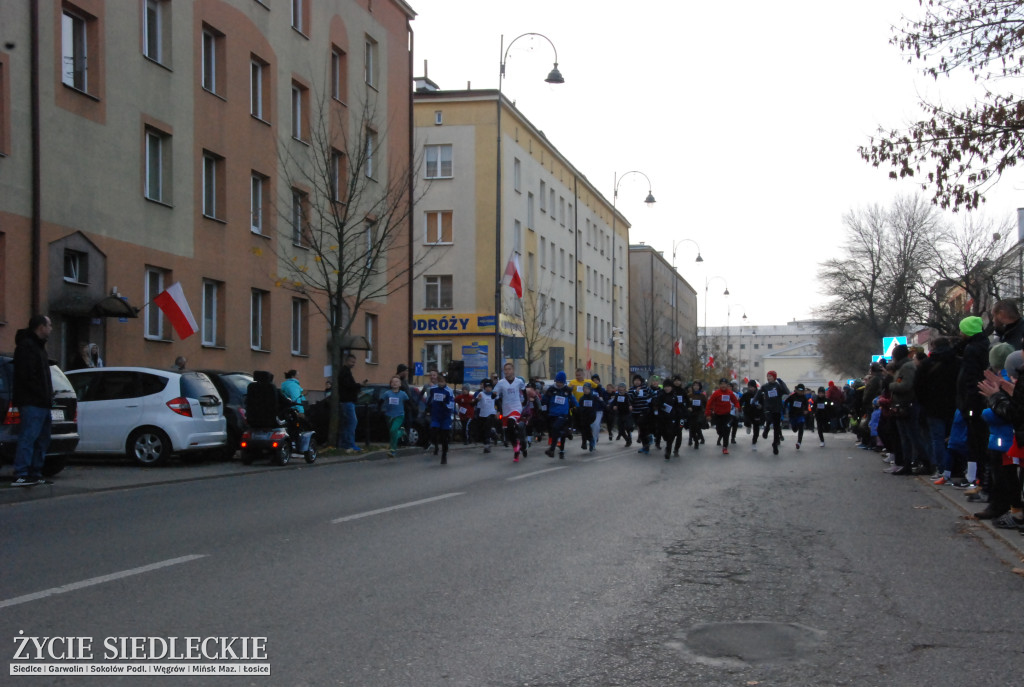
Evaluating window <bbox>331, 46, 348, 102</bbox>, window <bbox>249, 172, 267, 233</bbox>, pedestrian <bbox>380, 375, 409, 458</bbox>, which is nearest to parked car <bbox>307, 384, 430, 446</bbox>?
pedestrian <bbox>380, 375, 409, 458</bbox>

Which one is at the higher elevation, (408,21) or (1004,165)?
(408,21)

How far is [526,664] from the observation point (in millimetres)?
5281

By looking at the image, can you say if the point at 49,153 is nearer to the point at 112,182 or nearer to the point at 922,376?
the point at 112,182

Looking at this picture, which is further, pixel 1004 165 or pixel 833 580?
pixel 1004 165

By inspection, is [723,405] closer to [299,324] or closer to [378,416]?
[378,416]

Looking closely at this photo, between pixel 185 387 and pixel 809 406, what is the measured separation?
3300 centimetres

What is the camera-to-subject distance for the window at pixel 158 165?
24562 mm

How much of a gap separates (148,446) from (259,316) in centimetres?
1169

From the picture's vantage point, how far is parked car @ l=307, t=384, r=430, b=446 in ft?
82.5

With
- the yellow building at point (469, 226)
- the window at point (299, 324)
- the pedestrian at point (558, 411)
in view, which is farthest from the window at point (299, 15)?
the yellow building at point (469, 226)

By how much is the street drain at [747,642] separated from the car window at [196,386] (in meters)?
13.5

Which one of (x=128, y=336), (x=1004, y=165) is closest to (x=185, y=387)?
(x=128, y=336)

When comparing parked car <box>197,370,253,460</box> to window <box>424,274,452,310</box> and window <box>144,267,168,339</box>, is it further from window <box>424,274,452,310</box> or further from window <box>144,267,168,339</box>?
window <box>424,274,452,310</box>

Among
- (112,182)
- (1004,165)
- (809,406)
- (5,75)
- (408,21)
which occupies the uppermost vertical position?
(408,21)
